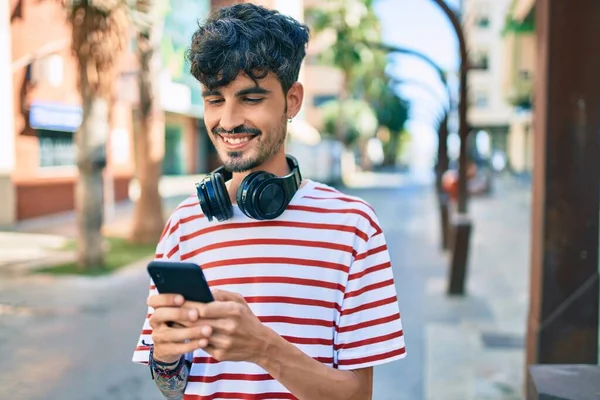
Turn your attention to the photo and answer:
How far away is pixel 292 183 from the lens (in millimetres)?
1721

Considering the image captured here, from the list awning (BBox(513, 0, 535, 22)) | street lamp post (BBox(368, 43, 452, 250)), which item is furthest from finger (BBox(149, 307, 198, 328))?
awning (BBox(513, 0, 535, 22))

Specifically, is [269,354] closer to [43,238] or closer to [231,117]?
[231,117]

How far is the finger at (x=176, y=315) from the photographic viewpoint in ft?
4.15

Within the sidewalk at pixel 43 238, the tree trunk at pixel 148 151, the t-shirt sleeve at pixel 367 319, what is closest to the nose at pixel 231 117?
the t-shirt sleeve at pixel 367 319

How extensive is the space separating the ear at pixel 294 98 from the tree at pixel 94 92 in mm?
8977

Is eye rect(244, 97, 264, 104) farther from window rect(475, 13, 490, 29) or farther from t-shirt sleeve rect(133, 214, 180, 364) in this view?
window rect(475, 13, 490, 29)

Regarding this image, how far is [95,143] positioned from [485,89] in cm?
5585

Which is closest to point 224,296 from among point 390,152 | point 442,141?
point 442,141

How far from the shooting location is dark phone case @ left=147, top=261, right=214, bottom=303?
126 cm

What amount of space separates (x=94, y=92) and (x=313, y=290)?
9522mm

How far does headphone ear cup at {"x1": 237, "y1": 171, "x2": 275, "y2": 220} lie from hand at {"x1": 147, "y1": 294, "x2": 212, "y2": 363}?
36 cm

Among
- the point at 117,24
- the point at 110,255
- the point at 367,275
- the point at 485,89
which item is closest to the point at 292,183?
the point at 367,275

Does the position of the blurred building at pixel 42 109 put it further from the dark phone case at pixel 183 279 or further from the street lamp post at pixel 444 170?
the dark phone case at pixel 183 279

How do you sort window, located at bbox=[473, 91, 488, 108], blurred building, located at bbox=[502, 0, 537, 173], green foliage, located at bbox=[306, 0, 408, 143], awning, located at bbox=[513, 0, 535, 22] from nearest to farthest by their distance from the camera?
awning, located at bbox=[513, 0, 535, 22], blurred building, located at bbox=[502, 0, 537, 173], green foliage, located at bbox=[306, 0, 408, 143], window, located at bbox=[473, 91, 488, 108]
